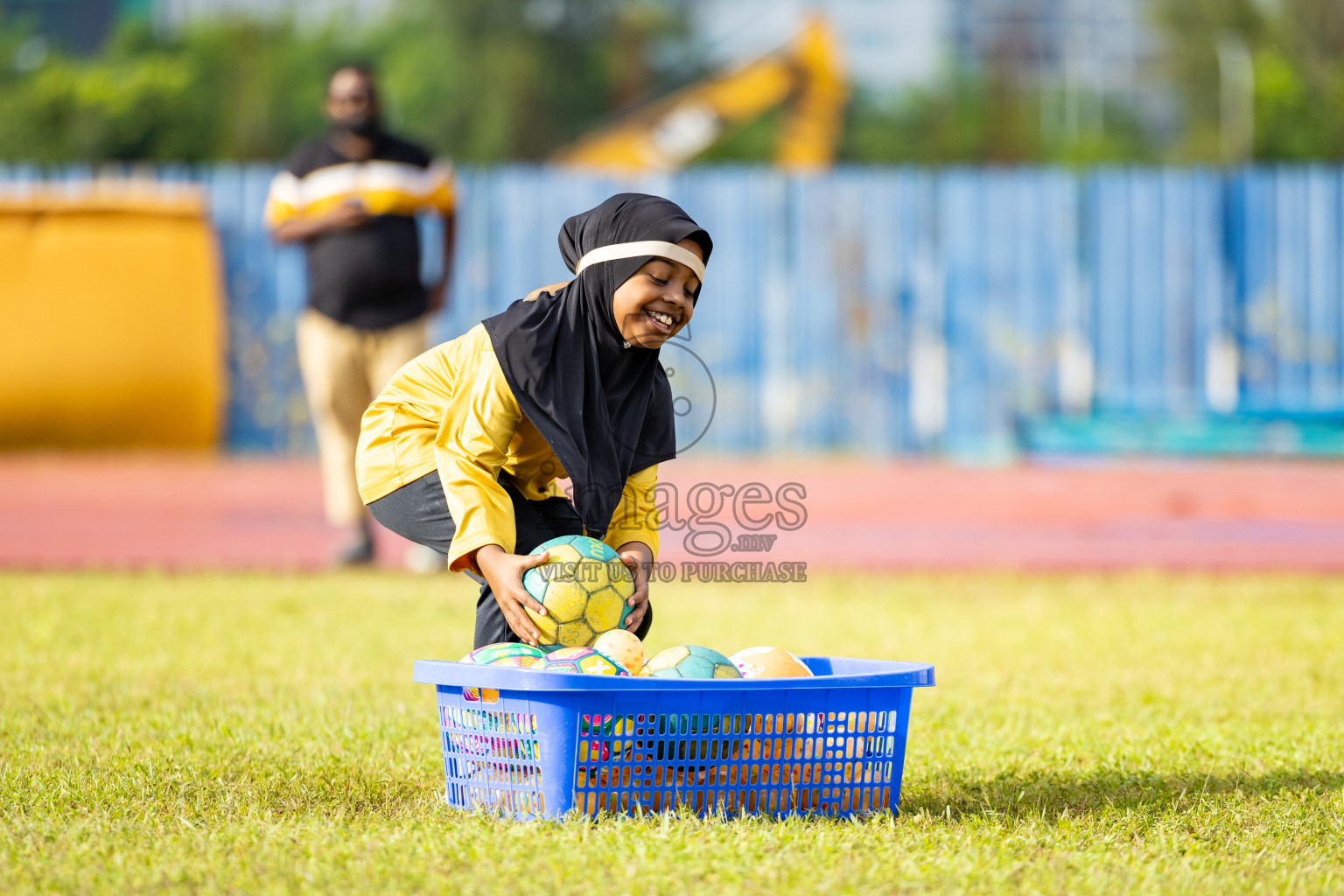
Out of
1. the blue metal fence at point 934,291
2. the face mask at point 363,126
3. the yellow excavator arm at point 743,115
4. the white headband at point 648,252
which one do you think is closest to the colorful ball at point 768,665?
the white headband at point 648,252

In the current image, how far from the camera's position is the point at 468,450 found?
3.72 meters

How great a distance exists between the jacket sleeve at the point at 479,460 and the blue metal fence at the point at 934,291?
10.9m

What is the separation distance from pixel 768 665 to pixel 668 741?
36 cm

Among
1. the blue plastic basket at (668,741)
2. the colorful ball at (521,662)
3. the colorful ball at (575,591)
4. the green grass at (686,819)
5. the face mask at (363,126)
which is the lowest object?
the green grass at (686,819)

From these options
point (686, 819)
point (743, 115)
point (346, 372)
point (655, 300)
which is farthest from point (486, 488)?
point (743, 115)

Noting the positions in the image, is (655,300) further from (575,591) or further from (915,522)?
(915,522)

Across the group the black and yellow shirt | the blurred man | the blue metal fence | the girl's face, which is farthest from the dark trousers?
the blue metal fence

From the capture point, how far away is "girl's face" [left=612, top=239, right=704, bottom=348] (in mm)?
3680

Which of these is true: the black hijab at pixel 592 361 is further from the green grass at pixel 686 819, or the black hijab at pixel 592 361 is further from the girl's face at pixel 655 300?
the green grass at pixel 686 819

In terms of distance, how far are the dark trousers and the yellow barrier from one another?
37.0 ft

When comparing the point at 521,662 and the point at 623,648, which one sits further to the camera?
the point at 623,648

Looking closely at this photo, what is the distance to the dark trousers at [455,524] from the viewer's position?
3926 mm

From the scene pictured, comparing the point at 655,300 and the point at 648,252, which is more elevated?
the point at 648,252

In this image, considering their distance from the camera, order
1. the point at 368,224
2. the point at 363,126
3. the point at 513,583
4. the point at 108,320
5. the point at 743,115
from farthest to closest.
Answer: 1. the point at 743,115
2. the point at 108,320
3. the point at 368,224
4. the point at 363,126
5. the point at 513,583
